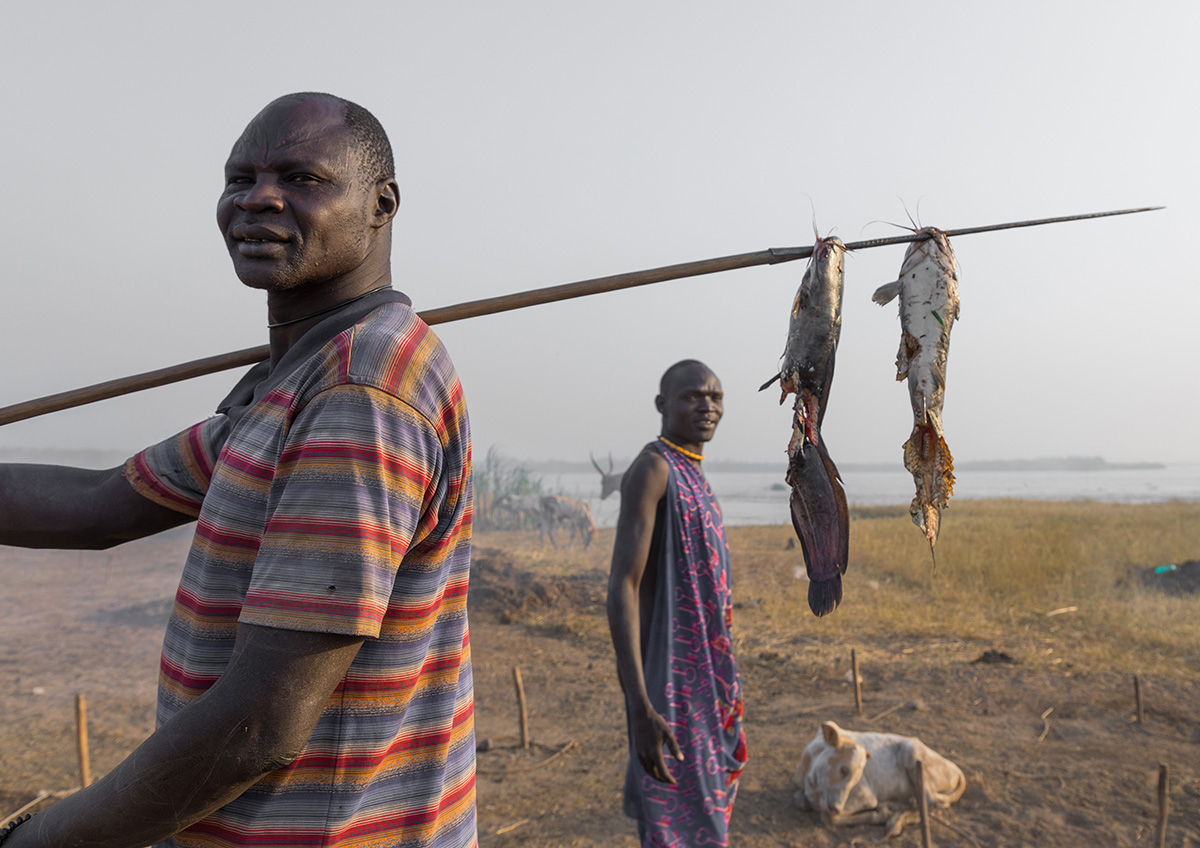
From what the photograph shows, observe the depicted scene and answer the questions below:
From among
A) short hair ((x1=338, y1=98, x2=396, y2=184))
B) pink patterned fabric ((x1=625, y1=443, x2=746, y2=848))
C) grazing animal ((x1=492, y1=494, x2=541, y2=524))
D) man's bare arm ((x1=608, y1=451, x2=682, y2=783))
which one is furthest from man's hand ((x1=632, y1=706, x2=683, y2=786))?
grazing animal ((x1=492, y1=494, x2=541, y2=524))

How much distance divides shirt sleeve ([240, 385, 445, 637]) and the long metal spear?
0.71 metres

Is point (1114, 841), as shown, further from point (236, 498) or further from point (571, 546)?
point (571, 546)

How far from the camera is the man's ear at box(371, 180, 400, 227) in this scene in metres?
1.32

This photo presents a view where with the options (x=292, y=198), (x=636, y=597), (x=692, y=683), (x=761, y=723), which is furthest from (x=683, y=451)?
(x=761, y=723)

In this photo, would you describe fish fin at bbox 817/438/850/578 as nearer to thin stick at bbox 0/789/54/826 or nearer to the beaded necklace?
the beaded necklace

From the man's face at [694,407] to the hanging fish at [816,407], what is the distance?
2.43 metres

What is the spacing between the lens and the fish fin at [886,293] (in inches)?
59.6

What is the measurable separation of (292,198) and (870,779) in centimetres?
476

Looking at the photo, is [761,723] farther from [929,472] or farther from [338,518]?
[338,518]

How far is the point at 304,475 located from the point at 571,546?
62.9 ft

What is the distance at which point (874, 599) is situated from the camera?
12352 millimetres

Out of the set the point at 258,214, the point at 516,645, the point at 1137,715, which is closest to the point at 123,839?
the point at 258,214

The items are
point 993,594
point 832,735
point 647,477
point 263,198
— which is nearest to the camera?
point 263,198

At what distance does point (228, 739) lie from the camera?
36.0 inches
